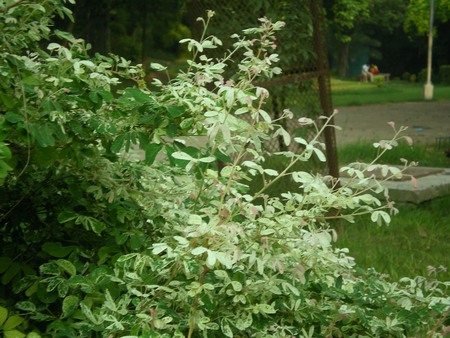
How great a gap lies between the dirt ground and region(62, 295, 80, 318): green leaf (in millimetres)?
8802

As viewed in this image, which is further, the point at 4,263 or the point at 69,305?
the point at 4,263

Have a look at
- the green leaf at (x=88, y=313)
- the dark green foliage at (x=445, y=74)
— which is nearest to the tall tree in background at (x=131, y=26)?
the green leaf at (x=88, y=313)

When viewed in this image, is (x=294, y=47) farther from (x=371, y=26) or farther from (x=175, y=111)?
(x=371, y=26)

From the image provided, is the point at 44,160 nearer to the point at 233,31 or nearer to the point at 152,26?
the point at 233,31

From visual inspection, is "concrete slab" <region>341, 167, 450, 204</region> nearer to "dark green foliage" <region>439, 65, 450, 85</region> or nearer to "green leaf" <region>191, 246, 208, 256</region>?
"green leaf" <region>191, 246, 208, 256</region>

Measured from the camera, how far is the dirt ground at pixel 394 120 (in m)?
13.6

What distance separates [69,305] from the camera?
238cm

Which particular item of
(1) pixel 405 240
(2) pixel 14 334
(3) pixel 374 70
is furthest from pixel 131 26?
(3) pixel 374 70

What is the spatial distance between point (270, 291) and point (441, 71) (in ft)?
151

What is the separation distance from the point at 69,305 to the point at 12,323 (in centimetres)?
16

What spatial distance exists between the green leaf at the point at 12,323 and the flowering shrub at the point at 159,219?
0.8 inches

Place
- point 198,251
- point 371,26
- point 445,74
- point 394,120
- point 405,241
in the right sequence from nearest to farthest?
point 198,251, point 405,241, point 394,120, point 445,74, point 371,26

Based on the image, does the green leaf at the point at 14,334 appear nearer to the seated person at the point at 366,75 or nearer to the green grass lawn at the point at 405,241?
the green grass lawn at the point at 405,241

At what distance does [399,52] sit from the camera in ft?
179
